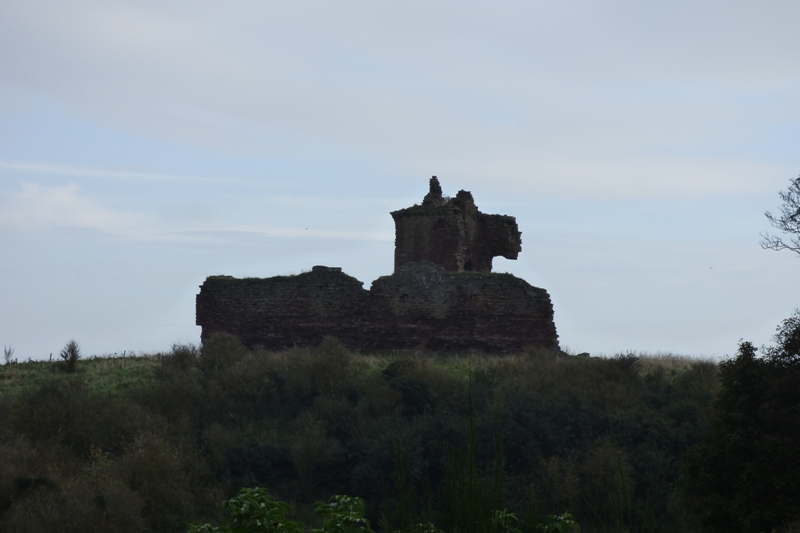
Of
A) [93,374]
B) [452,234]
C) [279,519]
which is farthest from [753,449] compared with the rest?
[93,374]

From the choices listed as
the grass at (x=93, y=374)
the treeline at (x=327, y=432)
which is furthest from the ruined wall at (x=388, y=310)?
the grass at (x=93, y=374)

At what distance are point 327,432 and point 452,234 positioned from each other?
26.6 ft

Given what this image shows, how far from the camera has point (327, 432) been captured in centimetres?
1958

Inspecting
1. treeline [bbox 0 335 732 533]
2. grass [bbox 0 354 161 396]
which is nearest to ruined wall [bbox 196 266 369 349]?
treeline [bbox 0 335 732 533]

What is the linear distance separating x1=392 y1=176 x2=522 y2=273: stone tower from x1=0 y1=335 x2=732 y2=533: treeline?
13.8 ft

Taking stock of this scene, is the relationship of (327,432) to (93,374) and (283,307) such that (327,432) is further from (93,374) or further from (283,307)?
(93,374)

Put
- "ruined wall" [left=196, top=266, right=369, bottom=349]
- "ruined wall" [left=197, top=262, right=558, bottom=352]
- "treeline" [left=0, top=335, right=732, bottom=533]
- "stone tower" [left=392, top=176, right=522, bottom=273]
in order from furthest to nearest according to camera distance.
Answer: "stone tower" [left=392, top=176, right=522, bottom=273] → "ruined wall" [left=196, top=266, right=369, bottom=349] → "ruined wall" [left=197, top=262, right=558, bottom=352] → "treeline" [left=0, top=335, right=732, bottom=533]

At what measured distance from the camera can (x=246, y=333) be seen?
25.4 meters

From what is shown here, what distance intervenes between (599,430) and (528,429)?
1515mm

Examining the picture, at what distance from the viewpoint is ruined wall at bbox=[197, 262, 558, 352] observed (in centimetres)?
2292

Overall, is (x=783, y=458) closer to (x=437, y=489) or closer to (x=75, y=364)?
(x=437, y=489)

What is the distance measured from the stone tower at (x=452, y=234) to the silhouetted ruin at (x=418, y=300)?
29 millimetres

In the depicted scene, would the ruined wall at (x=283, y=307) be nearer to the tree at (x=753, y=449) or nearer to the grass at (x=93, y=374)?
the grass at (x=93, y=374)

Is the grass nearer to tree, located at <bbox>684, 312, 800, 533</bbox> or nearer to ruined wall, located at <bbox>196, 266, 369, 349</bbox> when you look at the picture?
ruined wall, located at <bbox>196, 266, 369, 349</bbox>
